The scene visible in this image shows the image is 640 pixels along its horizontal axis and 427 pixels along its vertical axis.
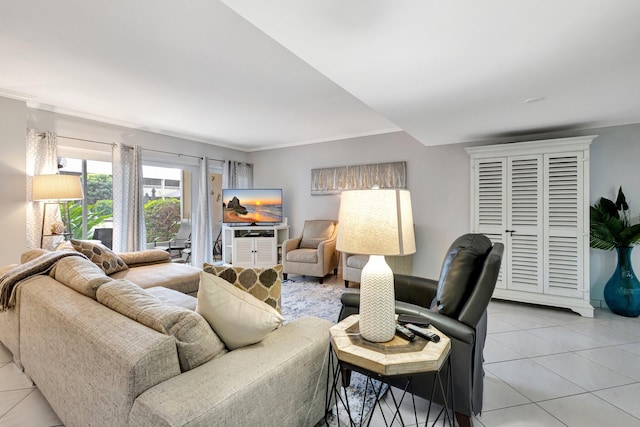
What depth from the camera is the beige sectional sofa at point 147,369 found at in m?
0.98

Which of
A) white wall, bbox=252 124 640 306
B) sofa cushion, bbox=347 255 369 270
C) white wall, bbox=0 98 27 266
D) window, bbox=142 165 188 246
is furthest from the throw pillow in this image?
white wall, bbox=0 98 27 266

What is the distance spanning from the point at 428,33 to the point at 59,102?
3988 millimetres

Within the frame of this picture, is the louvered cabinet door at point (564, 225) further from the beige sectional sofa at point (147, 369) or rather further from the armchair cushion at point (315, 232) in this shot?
the beige sectional sofa at point (147, 369)

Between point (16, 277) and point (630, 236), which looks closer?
point (16, 277)

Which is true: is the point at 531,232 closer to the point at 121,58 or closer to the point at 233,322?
the point at 233,322

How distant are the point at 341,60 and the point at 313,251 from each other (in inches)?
125

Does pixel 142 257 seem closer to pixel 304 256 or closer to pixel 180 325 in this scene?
pixel 304 256

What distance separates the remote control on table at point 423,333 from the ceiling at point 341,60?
4.70 ft

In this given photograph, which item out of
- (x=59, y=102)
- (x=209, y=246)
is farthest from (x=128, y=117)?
(x=209, y=246)

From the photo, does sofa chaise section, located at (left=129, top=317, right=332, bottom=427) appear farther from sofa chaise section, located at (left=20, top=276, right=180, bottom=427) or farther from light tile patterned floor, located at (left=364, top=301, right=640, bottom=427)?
light tile patterned floor, located at (left=364, top=301, right=640, bottom=427)

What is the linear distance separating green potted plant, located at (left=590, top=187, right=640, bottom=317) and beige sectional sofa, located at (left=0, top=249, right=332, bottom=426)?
11.2 ft

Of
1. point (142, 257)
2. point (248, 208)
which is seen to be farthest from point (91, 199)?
point (248, 208)

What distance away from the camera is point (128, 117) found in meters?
3.95

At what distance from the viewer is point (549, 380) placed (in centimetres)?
201
